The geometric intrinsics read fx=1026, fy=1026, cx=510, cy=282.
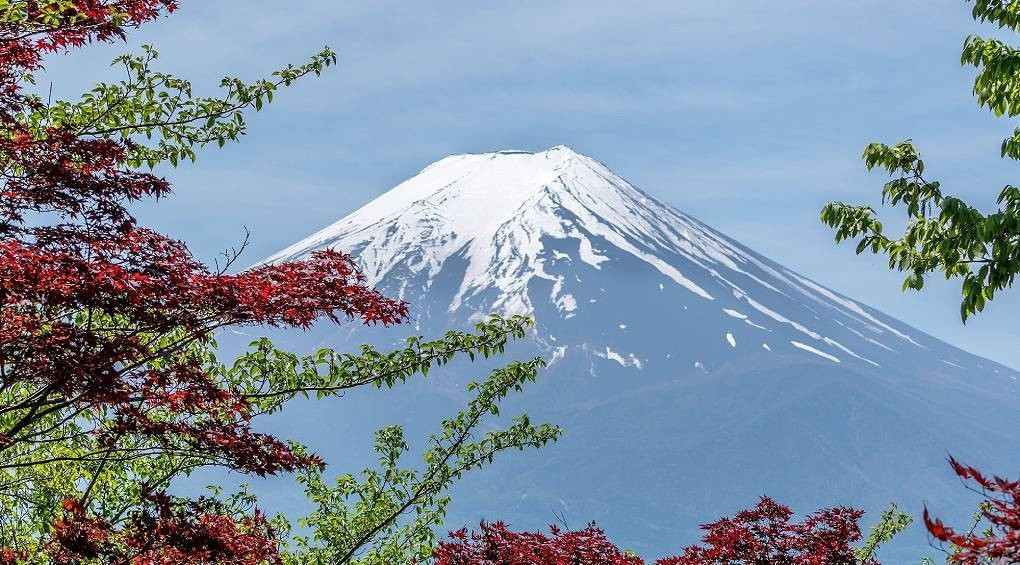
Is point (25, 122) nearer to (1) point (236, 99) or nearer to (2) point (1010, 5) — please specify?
(1) point (236, 99)

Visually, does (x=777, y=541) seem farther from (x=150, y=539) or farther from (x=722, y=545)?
(x=150, y=539)

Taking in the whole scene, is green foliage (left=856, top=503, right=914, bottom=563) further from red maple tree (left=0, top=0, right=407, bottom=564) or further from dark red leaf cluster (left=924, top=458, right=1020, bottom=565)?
dark red leaf cluster (left=924, top=458, right=1020, bottom=565)

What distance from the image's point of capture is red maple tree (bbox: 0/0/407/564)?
19.2 ft

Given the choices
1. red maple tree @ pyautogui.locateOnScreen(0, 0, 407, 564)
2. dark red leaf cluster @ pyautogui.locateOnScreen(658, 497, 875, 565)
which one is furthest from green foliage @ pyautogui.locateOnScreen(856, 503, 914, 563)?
red maple tree @ pyautogui.locateOnScreen(0, 0, 407, 564)

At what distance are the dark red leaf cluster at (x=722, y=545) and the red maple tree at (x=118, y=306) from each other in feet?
7.34

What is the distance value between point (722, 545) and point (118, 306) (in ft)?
20.1

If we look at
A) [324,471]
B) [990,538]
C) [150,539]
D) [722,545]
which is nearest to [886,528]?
[722,545]

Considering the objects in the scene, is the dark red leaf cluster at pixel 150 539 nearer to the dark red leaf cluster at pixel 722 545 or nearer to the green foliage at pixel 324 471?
the green foliage at pixel 324 471

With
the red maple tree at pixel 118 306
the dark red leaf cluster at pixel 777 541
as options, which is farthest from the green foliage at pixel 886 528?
the red maple tree at pixel 118 306

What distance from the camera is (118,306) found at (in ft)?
19.6

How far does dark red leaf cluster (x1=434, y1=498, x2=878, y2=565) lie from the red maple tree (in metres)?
2.24

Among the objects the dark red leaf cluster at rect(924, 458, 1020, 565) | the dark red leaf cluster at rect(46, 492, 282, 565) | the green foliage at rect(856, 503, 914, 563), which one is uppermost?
the green foliage at rect(856, 503, 914, 563)

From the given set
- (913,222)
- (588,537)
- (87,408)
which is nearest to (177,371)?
(87,408)

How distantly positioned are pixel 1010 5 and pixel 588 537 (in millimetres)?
6131
